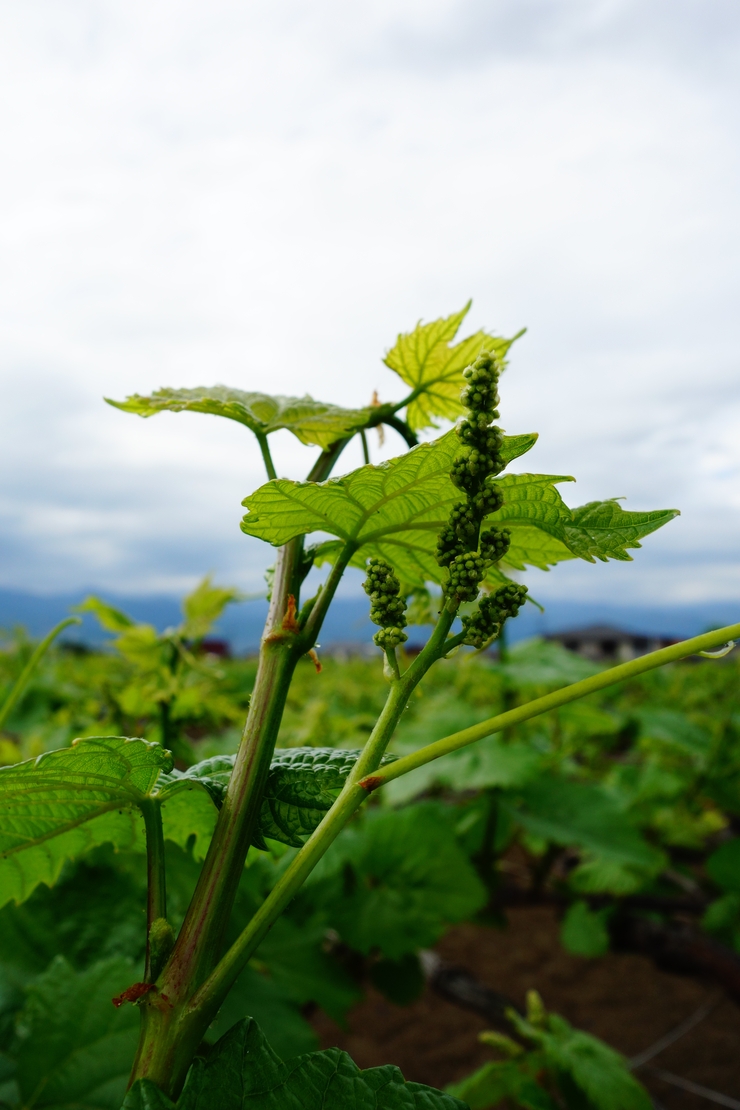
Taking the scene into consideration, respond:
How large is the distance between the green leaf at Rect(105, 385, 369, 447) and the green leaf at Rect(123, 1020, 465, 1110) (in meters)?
0.57

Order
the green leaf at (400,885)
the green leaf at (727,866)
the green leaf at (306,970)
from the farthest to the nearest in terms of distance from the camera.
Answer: the green leaf at (727,866)
the green leaf at (400,885)
the green leaf at (306,970)

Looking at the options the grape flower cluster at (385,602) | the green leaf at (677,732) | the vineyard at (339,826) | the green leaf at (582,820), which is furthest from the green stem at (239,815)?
the green leaf at (677,732)

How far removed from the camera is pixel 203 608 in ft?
5.64

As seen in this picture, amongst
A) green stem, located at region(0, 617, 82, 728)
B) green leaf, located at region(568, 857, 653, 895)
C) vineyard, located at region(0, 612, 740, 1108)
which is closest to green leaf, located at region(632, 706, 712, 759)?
vineyard, located at region(0, 612, 740, 1108)

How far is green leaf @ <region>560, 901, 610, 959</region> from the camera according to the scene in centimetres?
286

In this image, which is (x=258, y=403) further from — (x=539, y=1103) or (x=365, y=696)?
(x=365, y=696)

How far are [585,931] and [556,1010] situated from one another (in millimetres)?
505

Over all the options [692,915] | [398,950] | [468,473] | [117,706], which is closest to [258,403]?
[468,473]

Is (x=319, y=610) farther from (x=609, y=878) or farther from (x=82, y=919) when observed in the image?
(x=609, y=878)

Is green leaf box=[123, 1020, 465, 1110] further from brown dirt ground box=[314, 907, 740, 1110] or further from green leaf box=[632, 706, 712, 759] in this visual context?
green leaf box=[632, 706, 712, 759]

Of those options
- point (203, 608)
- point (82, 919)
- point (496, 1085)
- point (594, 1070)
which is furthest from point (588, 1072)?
point (203, 608)

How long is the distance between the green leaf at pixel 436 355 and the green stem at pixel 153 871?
0.57 metres

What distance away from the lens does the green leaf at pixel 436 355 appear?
2.98 ft

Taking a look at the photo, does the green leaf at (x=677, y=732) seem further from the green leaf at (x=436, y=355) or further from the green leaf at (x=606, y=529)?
the green leaf at (x=606, y=529)
